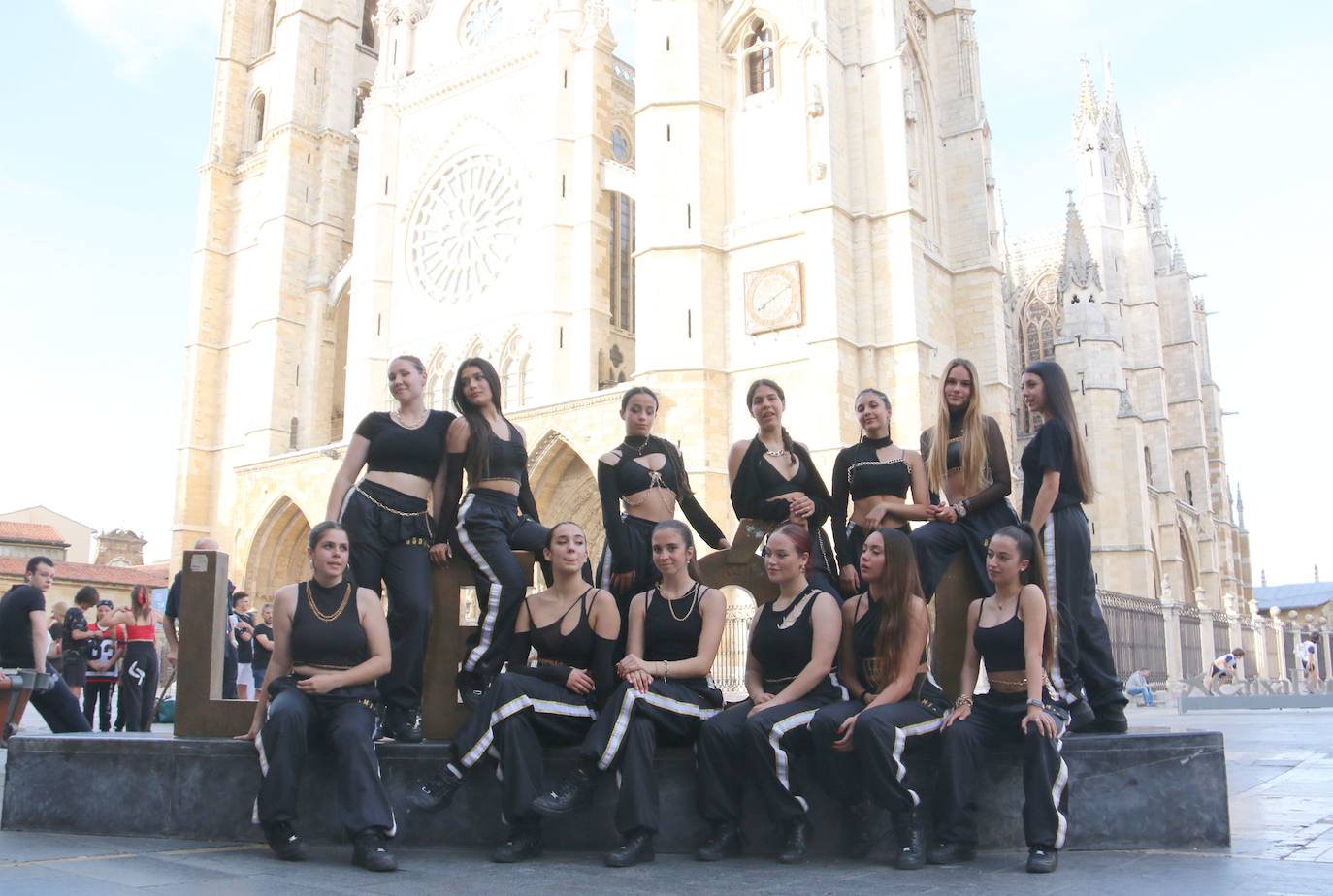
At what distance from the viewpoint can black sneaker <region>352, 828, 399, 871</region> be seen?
383 cm

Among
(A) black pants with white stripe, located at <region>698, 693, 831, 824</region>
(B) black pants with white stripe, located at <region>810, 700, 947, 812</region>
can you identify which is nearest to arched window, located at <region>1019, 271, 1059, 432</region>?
(B) black pants with white stripe, located at <region>810, 700, 947, 812</region>

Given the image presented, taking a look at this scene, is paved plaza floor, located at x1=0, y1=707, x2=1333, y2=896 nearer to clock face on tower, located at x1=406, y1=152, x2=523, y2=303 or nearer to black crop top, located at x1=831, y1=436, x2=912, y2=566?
black crop top, located at x1=831, y1=436, x2=912, y2=566

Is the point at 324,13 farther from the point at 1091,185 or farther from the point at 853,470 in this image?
the point at 853,470

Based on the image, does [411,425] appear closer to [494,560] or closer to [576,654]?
[494,560]

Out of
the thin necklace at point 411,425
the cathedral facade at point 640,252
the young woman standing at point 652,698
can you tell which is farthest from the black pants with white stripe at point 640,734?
the cathedral facade at point 640,252

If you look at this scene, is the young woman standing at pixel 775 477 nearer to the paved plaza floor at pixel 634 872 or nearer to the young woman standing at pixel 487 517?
the young woman standing at pixel 487 517

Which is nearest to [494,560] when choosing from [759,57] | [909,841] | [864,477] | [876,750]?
[864,477]

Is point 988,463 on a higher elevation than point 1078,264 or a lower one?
lower

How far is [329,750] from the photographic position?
4.32 meters

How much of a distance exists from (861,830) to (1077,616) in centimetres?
130

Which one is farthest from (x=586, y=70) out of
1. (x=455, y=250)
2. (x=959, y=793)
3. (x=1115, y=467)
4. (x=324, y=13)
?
Result: (x=959, y=793)

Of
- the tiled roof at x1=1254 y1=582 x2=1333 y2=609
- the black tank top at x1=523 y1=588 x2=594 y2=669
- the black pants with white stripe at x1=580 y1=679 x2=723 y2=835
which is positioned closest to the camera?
the black pants with white stripe at x1=580 y1=679 x2=723 y2=835

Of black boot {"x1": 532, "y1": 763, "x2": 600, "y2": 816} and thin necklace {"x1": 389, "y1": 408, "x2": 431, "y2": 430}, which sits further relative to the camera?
thin necklace {"x1": 389, "y1": 408, "x2": 431, "y2": 430}

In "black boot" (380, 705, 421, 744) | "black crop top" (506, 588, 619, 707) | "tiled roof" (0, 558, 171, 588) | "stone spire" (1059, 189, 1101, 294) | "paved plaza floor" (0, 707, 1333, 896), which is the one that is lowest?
"paved plaza floor" (0, 707, 1333, 896)
